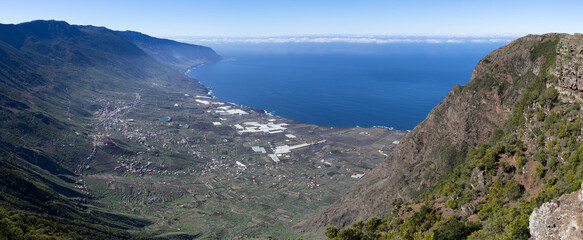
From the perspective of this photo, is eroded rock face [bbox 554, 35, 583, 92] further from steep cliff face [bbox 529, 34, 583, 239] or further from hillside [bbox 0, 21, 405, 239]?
hillside [bbox 0, 21, 405, 239]

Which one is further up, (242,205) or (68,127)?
(68,127)

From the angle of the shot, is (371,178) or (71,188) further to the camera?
(71,188)

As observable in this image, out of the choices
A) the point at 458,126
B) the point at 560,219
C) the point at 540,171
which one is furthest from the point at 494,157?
the point at 560,219

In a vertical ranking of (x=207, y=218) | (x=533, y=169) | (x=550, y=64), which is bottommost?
(x=207, y=218)

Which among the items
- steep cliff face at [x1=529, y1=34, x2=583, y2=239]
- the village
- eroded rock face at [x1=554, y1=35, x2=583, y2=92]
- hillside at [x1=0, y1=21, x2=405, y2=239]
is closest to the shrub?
eroded rock face at [x1=554, y1=35, x2=583, y2=92]

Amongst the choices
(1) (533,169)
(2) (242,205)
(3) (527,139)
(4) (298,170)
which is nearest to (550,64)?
(3) (527,139)

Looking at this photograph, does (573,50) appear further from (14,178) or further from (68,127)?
(68,127)

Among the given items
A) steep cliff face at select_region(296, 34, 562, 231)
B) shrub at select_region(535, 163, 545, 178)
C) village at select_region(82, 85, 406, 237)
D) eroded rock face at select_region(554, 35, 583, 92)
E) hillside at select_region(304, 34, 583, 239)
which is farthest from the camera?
village at select_region(82, 85, 406, 237)
